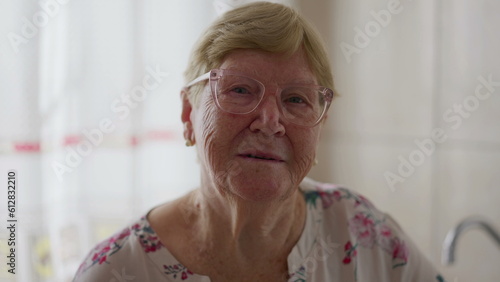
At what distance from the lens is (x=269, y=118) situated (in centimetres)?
81

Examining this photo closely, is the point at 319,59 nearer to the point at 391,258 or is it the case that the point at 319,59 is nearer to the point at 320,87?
the point at 320,87

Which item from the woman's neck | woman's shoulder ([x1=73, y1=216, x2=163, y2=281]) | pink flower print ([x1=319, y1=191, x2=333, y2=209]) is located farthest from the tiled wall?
woman's shoulder ([x1=73, y1=216, x2=163, y2=281])

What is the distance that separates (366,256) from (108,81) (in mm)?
799

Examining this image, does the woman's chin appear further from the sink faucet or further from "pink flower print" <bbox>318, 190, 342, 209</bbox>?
the sink faucet

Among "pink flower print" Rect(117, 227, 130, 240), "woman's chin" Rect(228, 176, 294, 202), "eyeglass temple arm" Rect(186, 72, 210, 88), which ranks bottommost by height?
"pink flower print" Rect(117, 227, 130, 240)

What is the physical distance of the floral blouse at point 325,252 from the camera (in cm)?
91

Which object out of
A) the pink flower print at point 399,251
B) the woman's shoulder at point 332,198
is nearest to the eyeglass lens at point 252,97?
the woman's shoulder at point 332,198

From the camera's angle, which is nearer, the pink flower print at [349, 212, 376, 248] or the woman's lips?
the woman's lips

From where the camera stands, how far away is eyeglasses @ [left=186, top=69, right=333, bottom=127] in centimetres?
84

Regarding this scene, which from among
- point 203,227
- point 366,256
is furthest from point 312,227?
point 203,227

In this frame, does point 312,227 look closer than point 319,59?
No

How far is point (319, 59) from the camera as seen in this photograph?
90cm

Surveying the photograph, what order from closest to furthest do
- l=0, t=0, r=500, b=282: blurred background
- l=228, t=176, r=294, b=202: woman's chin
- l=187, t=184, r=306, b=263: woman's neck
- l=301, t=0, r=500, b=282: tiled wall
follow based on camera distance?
1. l=228, t=176, r=294, b=202: woman's chin
2. l=187, t=184, r=306, b=263: woman's neck
3. l=0, t=0, r=500, b=282: blurred background
4. l=301, t=0, r=500, b=282: tiled wall

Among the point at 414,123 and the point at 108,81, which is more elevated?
the point at 108,81
